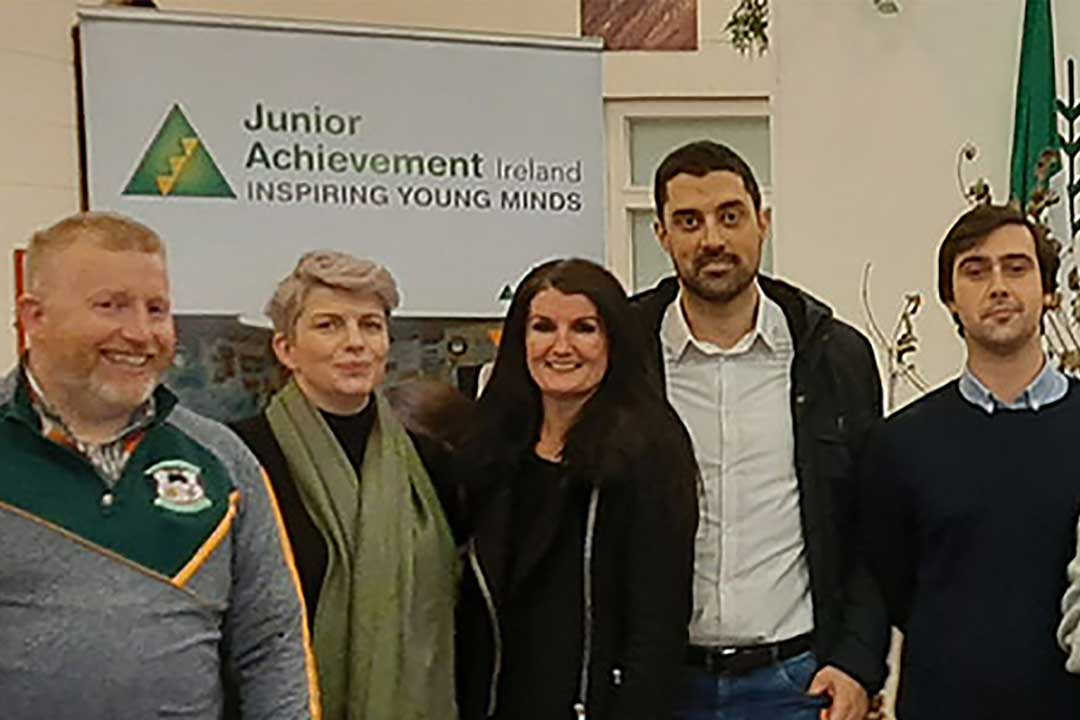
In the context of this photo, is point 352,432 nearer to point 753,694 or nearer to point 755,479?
point 755,479

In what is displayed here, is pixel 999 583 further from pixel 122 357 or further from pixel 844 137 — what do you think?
pixel 844 137

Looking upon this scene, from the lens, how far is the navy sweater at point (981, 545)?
7.06 ft

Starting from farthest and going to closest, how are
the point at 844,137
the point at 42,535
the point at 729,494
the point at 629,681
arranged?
the point at 844,137 < the point at 729,494 < the point at 629,681 < the point at 42,535

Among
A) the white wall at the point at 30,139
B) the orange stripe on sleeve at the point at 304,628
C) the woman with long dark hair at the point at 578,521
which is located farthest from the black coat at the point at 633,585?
the white wall at the point at 30,139

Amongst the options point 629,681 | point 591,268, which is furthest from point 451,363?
point 629,681

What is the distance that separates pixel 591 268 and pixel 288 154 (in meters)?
1.03

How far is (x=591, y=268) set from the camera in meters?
2.24

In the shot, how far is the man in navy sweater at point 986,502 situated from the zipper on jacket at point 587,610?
1.65ft

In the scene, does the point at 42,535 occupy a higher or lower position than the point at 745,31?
lower

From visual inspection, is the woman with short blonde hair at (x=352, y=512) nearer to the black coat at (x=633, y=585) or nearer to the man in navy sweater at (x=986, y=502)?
the black coat at (x=633, y=585)

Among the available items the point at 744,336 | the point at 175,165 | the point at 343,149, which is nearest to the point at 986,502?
the point at 744,336

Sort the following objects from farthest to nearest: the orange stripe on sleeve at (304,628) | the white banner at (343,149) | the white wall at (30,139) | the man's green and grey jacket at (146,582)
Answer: the white wall at (30,139) → the white banner at (343,149) → the orange stripe on sleeve at (304,628) → the man's green and grey jacket at (146,582)

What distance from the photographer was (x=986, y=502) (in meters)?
2.17

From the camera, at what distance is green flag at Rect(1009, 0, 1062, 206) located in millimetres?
3691
